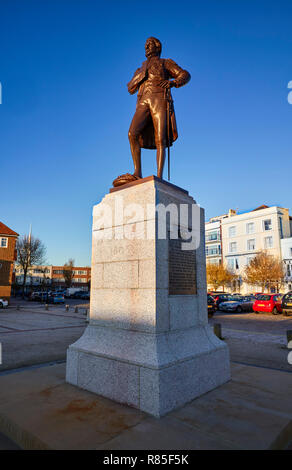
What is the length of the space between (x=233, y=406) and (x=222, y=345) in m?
1.21

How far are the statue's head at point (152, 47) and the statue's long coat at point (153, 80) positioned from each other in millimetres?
124

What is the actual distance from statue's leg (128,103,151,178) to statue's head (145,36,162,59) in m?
1.22

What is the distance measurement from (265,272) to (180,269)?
35.1 meters

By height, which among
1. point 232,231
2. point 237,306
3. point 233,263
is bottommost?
point 237,306

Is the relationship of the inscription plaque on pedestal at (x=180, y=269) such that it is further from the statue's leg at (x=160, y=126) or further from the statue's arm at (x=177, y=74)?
the statue's arm at (x=177, y=74)

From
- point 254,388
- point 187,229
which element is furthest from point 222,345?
point 187,229

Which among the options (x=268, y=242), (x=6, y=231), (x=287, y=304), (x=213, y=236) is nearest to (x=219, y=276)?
(x=268, y=242)

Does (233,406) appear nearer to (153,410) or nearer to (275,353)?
(153,410)

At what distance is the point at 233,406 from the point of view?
3746 millimetres

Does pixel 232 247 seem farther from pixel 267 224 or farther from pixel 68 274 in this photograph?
pixel 68 274

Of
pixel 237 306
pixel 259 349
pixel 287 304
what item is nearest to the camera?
pixel 259 349

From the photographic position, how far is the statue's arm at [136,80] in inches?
230

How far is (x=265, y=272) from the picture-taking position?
36.1m
